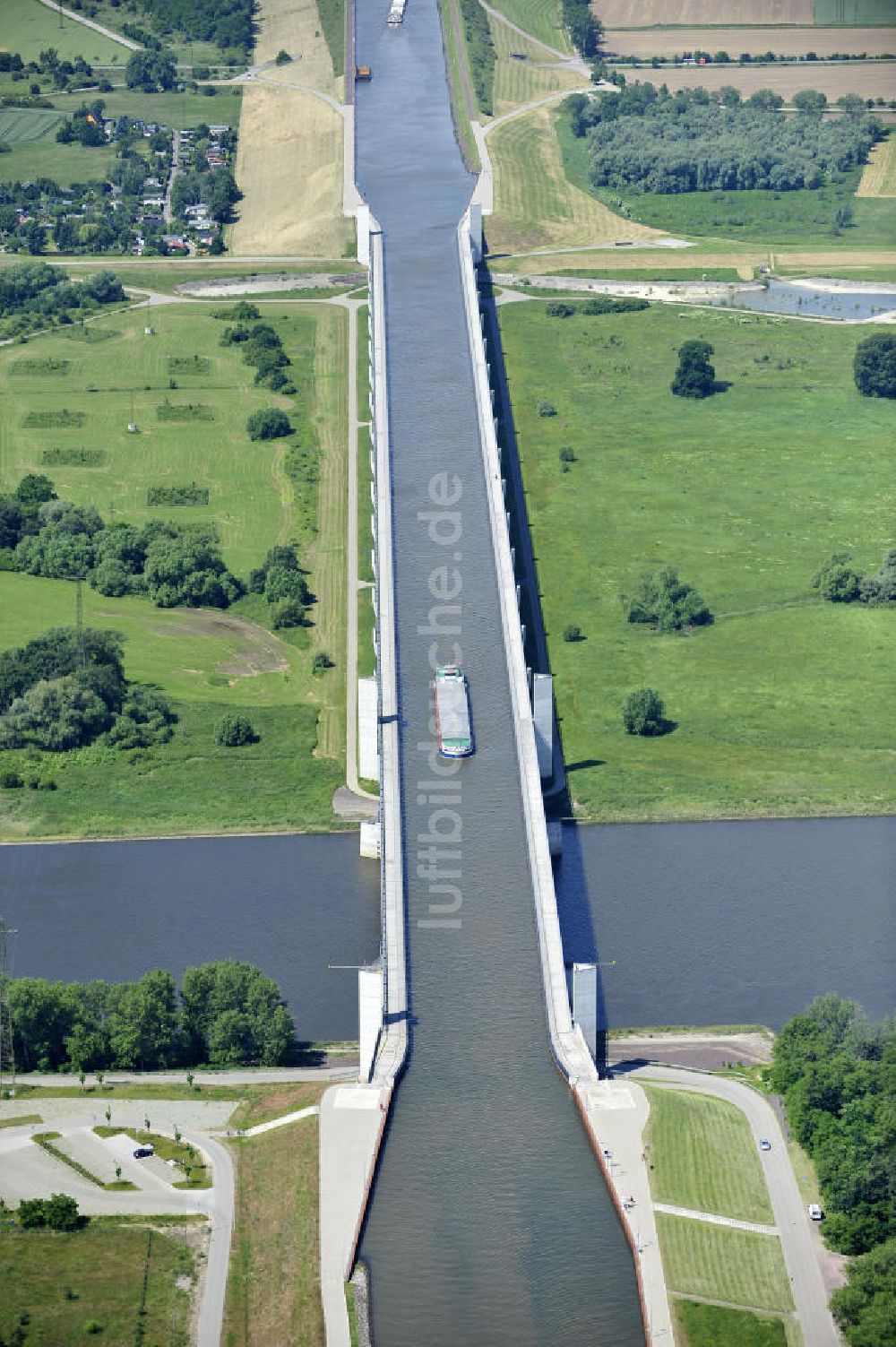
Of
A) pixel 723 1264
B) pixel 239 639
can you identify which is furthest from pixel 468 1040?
pixel 239 639

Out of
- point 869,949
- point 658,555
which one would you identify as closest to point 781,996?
point 869,949

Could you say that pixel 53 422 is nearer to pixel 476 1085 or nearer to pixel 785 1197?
pixel 476 1085

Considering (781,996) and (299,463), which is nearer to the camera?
(781,996)

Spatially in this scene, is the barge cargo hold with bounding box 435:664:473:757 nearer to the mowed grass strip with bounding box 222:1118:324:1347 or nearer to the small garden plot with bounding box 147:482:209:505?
the mowed grass strip with bounding box 222:1118:324:1347

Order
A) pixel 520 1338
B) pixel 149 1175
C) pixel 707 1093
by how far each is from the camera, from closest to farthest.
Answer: pixel 520 1338, pixel 149 1175, pixel 707 1093

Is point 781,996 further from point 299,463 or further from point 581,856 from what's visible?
point 299,463

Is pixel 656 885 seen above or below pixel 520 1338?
above

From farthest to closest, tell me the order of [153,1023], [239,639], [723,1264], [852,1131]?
[239,639] → [153,1023] → [852,1131] → [723,1264]
